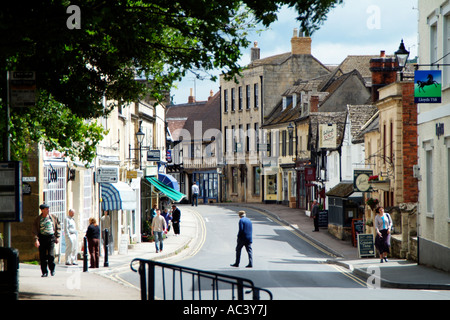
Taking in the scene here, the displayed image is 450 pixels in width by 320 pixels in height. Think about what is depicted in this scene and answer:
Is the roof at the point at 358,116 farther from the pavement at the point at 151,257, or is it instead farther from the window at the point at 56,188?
the window at the point at 56,188

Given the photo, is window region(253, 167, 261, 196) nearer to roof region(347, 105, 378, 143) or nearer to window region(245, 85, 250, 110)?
window region(245, 85, 250, 110)

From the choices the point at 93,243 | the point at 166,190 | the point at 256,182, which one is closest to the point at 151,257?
the point at 93,243

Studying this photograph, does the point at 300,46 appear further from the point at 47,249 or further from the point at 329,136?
the point at 47,249

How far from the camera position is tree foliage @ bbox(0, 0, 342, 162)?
30.7 ft

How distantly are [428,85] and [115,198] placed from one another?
46.3 feet

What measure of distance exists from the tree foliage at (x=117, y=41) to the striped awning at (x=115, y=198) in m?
14.8

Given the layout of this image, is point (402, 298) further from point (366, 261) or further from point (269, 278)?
point (366, 261)

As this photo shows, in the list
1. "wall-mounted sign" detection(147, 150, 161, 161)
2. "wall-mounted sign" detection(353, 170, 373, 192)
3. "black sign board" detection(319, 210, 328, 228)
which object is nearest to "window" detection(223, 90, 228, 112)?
"black sign board" detection(319, 210, 328, 228)

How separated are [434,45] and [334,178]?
24693 mm

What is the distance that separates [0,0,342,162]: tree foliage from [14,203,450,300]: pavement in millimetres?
3385

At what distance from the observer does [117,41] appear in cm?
1196

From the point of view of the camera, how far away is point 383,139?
34.5 metres


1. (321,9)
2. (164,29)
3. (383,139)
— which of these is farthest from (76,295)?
(383,139)

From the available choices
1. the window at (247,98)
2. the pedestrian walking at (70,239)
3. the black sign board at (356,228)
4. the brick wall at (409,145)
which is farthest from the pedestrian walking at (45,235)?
the window at (247,98)
